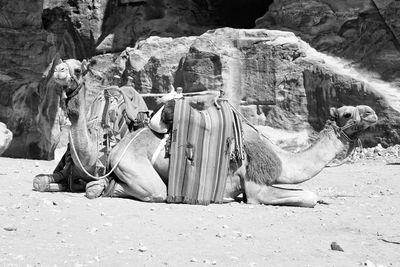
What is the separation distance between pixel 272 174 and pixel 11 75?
23.7 feet

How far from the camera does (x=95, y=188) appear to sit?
21.7ft

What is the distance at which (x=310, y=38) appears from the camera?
16.2m

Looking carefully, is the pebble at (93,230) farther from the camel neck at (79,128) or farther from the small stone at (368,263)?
the small stone at (368,263)

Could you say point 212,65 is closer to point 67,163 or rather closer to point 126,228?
point 67,163

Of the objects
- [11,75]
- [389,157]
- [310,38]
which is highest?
[310,38]

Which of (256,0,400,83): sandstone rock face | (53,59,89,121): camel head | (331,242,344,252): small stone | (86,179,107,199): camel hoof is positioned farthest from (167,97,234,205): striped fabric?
(256,0,400,83): sandstone rock face

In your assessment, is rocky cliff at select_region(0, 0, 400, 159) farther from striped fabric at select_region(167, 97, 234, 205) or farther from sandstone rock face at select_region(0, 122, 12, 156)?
striped fabric at select_region(167, 97, 234, 205)

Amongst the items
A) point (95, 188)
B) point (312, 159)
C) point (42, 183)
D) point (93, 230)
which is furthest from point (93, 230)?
point (312, 159)

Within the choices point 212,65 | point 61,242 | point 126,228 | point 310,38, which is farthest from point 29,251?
point 310,38

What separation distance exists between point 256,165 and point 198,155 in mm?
557

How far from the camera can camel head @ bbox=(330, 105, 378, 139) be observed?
732cm

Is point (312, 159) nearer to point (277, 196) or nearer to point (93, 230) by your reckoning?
point (277, 196)

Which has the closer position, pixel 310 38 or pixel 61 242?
pixel 61 242

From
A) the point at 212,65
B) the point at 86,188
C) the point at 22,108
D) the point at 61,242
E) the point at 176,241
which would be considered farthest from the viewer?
the point at 212,65
